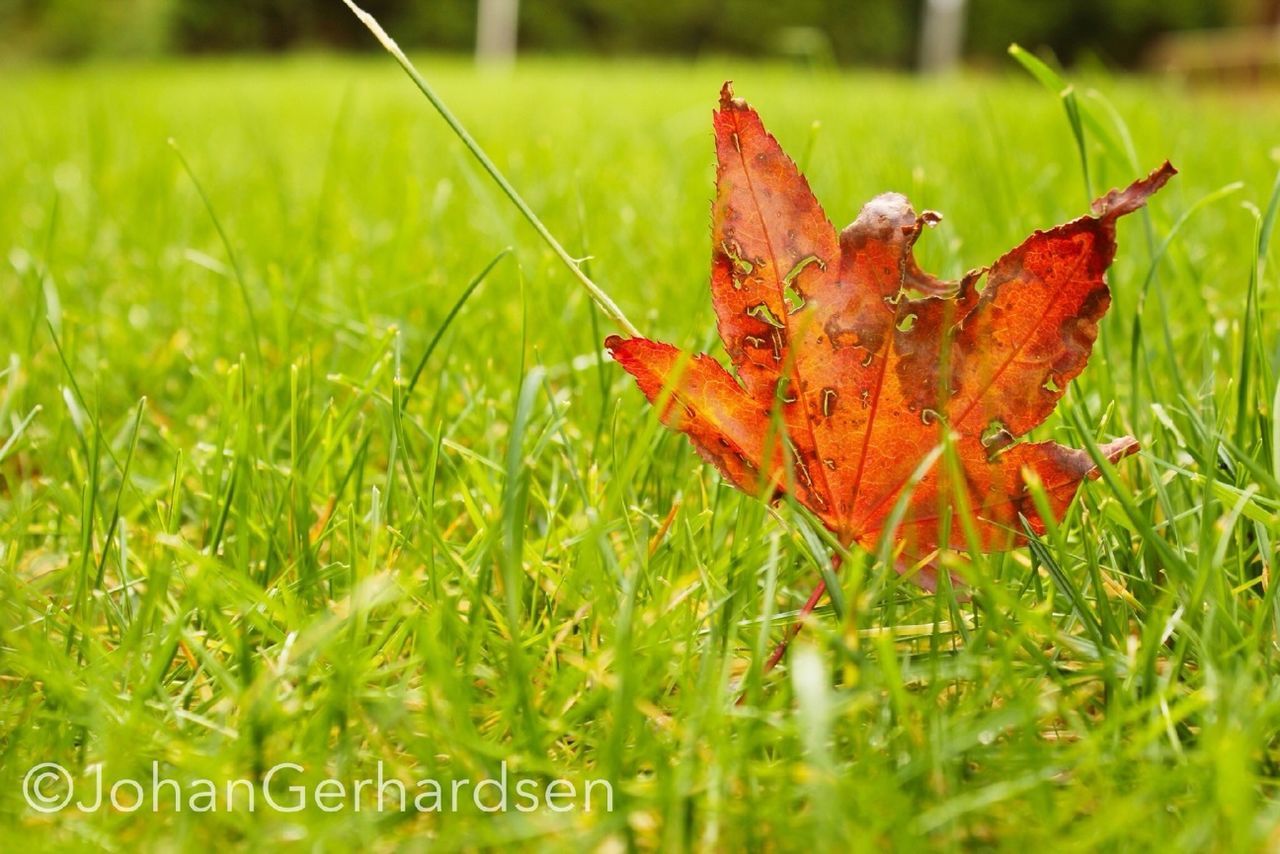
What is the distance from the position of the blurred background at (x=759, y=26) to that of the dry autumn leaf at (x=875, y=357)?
13348 millimetres

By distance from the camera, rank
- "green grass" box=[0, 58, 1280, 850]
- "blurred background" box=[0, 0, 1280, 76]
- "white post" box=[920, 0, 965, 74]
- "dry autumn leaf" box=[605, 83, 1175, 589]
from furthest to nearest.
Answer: "blurred background" box=[0, 0, 1280, 76] < "white post" box=[920, 0, 965, 74] < "dry autumn leaf" box=[605, 83, 1175, 589] < "green grass" box=[0, 58, 1280, 850]

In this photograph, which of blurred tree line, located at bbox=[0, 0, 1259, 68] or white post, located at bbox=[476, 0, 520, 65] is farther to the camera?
blurred tree line, located at bbox=[0, 0, 1259, 68]

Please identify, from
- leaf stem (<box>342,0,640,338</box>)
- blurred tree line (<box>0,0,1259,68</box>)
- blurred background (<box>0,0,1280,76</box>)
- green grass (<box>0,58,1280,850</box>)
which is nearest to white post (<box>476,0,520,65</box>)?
blurred background (<box>0,0,1280,76</box>)

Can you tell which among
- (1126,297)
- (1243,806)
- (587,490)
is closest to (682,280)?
(1126,297)

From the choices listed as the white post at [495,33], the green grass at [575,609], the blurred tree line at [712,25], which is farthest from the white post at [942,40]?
the green grass at [575,609]

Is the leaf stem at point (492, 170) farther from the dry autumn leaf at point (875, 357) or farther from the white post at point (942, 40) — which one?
the white post at point (942, 40)

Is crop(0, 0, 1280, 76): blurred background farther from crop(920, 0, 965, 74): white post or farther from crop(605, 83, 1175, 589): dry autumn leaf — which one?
crop(605, 83, 1175, 589): dry autumn leaf

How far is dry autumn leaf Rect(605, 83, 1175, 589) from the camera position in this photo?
584 mm

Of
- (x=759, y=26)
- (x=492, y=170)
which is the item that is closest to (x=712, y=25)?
(x=759, y=26)

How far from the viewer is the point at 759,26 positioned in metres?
19.3

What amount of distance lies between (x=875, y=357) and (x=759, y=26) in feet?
65.8

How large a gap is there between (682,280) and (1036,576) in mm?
845

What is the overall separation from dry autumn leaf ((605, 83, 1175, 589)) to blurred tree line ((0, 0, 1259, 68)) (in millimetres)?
15819

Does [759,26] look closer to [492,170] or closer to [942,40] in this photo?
[942,40]
